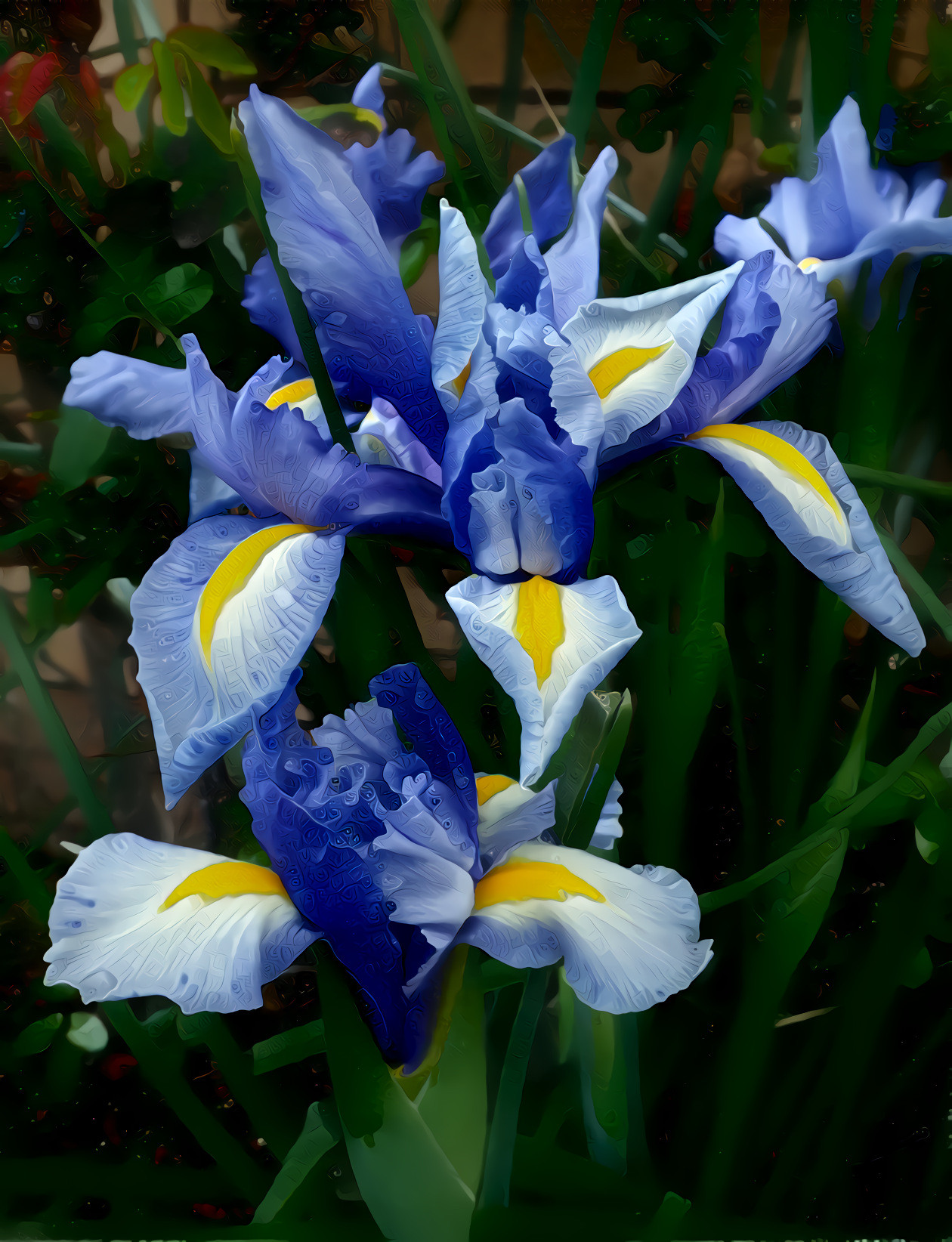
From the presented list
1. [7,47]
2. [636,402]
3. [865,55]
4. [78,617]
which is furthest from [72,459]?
[865,55]

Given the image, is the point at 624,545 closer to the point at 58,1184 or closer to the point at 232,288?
the point at 232,288

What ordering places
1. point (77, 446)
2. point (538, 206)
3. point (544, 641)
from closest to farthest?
point (544, 641), point (538, 206), point (77, 446)

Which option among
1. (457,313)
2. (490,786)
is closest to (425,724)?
(490,786)

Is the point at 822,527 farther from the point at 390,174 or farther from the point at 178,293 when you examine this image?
the point at 178,293

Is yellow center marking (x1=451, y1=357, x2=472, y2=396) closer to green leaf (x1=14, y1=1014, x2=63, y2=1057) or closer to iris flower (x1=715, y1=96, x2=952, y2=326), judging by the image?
iris flower (x1=715, y1=96, x2=952, y2=326)

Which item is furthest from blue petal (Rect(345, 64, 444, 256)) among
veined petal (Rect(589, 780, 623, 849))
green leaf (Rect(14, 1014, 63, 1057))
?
green leaf (Rect(14, 1014, 63, 1057))

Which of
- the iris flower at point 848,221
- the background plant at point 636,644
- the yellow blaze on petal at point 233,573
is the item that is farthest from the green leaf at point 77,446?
the iris flower at point 848,221

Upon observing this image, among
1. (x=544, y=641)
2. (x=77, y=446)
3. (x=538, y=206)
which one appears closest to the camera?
(x=544, y=641)
